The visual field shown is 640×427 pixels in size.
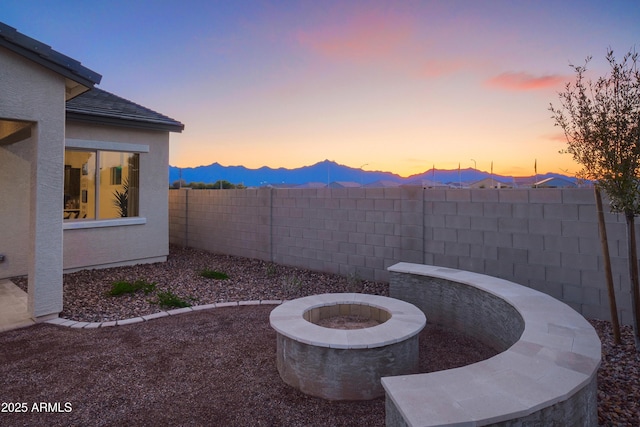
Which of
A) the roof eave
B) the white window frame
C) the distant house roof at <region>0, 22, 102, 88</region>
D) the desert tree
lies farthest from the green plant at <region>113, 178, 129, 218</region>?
the desert tree

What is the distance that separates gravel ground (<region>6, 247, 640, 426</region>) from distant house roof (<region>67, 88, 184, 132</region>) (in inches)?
164

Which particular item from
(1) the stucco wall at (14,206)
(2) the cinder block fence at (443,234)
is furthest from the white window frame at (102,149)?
(2) the cinder block fence at (443,234)

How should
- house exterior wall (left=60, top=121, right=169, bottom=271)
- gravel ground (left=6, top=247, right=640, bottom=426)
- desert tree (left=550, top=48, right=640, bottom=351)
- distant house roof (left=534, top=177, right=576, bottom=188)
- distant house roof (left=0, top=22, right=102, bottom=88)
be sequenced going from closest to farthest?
gravel ground (left=6, top=247, right=640, bottom=426) < desert tree (left=550, top=48, right=640, bottom=351) < distant house roof (left=0, top=22, right=102, bottom=88) < distant house roof (left=534, top=177, right=576, bottom=188) < house exterior wall (left=60, top=121, right=169, bottom=271)

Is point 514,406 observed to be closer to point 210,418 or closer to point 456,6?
point 210,418

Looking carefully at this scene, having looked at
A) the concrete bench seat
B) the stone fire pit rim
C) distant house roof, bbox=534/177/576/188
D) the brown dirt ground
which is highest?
distant house roof, bbox=534/177/576/188

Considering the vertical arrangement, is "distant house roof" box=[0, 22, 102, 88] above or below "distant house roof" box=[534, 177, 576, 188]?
above

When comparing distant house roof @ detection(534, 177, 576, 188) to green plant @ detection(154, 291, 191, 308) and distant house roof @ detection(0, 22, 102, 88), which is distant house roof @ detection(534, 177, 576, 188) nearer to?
green plant @ detection(154, 291, 191, 308)

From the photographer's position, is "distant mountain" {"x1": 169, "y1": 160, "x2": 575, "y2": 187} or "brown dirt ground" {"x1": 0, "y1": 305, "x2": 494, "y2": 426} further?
"distant mountain" {"x1": 169, "y1": 160, "x2": 575, "y2": 187}

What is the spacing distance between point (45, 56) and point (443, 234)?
21.7 feet

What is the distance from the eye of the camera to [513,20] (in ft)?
22.5

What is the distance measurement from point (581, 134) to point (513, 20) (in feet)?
13.3

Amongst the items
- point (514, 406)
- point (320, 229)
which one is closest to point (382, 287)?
point (320, 229)

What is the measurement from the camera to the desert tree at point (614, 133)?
3.69m

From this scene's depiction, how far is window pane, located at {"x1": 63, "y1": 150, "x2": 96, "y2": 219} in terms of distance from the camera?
828 cm
